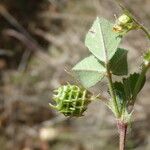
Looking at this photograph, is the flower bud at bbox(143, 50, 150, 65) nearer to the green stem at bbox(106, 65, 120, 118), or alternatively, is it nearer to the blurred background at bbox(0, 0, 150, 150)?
the green stem at bbox(106, 65, 120, 118)

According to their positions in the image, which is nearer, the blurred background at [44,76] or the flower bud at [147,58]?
the flower bud at [147,58]

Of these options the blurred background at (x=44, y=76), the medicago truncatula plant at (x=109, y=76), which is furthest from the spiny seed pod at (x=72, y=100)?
the blurred background at (x=44, y=76)

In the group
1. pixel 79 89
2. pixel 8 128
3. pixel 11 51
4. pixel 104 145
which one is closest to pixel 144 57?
pixel 79 89

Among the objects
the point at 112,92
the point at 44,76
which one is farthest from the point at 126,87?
the point at 44,76

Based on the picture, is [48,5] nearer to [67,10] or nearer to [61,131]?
[67,10]

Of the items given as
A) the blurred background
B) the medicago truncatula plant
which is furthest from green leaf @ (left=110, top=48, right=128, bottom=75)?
the blurred background

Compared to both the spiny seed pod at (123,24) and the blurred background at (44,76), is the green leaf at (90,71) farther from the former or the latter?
the blurred background at (44,76)
